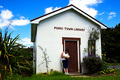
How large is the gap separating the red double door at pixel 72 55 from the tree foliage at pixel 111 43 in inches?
628

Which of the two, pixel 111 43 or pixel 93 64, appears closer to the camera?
pixel 93 64

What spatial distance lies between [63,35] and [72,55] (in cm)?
179

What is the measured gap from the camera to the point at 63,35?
9.34m

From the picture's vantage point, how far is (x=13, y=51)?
5438 millimetres

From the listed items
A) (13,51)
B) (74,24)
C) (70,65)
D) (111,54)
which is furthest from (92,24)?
(111,54)

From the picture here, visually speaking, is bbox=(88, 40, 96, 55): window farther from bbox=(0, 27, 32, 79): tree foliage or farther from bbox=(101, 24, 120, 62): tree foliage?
bbox=(101, 24, 120, 62): tree foliage

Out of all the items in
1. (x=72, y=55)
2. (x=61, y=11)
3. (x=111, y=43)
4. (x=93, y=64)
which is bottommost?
(x=93, y=64)

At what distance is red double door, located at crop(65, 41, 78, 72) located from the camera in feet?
31.4

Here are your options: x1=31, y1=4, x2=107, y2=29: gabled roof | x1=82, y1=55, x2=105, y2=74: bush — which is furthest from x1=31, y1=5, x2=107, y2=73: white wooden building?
x1=82, y1=55, x2=105, y2=74: bush

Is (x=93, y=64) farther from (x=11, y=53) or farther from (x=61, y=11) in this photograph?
(x=11, y=53)

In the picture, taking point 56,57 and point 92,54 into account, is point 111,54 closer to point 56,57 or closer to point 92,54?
point 92,54

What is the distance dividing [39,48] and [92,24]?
4.93 metres

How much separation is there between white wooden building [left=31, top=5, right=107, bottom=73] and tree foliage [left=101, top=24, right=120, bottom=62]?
51.9 feet

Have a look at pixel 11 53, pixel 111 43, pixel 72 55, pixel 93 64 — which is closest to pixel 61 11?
pixel 72 55
